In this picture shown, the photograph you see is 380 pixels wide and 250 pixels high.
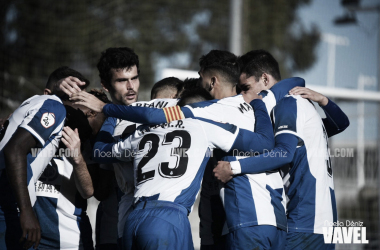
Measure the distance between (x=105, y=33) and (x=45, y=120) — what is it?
1095 cm

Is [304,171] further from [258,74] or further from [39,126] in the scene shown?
[39,126]

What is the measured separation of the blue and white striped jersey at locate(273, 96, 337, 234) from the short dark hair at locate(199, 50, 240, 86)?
45cm

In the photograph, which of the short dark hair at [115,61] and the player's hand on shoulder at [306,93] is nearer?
the player's hand on shoulder at [306,93]

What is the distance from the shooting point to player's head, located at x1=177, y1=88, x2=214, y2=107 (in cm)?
353

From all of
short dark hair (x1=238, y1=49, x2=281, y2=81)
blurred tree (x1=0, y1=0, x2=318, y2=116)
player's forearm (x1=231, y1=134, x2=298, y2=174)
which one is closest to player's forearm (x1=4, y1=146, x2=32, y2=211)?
player's forearm (x1=231, y1=134, x2=298, y2=174)

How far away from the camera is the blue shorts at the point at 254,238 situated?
3.13 m

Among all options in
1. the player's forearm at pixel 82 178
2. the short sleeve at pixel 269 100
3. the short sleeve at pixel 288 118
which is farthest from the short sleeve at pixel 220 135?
the player's forearm at pixel 82 178

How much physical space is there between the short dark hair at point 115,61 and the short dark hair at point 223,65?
0.77m

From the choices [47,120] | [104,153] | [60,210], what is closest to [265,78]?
[104,153]

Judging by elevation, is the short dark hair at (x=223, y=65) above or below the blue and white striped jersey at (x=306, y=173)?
above

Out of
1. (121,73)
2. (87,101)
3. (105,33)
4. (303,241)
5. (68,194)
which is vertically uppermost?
(105,33)

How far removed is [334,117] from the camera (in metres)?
4.02

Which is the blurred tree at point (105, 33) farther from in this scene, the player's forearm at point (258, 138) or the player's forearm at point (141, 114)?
the player's forearm at point (258, 138)

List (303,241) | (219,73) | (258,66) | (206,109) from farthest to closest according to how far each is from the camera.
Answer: (258,66)
(219,73)
(303,241)
(206,109)
